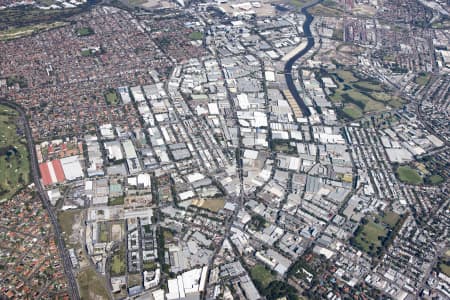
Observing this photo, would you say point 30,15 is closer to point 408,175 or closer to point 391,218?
point 408,175

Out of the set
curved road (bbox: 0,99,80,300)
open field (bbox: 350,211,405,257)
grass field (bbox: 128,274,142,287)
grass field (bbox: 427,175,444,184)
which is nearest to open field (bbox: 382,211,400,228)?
open field (bbox: 350,211,405,257)

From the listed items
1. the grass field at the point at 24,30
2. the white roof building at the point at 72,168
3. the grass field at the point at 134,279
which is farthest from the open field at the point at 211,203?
the grass field at the point at 24,30

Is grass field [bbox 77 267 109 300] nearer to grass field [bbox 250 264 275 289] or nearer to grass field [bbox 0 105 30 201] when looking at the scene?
grass field [bbox 250 264 275 289]

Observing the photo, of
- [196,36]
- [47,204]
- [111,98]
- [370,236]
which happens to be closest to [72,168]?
[47,204]

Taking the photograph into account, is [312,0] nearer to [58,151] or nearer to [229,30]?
[229,30]

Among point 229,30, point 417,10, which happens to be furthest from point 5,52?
point 417,10

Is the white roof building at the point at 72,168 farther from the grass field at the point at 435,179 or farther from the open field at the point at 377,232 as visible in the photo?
the grass field at the point at 435,179
